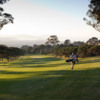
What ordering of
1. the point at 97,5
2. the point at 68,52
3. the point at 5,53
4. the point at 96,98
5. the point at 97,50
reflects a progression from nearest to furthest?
the point at 96,98 → the point at 97,5 → the point at 97,50 → the point at 68,52 → the point at 5,53

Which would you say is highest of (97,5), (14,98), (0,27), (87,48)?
(97,5)

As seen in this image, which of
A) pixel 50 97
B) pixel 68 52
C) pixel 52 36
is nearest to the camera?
pixel 50 97

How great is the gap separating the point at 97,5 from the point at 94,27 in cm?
953

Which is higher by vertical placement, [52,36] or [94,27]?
[52,36]

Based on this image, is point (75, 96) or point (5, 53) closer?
point (75, 96)

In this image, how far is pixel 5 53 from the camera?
75.4m

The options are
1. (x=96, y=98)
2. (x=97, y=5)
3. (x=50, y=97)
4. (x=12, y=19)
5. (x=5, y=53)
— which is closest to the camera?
(x=96, y=98)

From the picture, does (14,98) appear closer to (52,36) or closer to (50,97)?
(50,97)

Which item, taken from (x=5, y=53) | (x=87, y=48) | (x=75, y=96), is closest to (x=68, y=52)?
(x=87, y=48)

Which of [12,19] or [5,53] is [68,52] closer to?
[5,53]

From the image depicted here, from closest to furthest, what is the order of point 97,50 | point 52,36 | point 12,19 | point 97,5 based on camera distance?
point 97,5
point 12,19
point 97,50
point 52,36

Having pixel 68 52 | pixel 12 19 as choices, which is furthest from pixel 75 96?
pixel 68 52

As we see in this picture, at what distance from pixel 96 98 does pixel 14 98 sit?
463 cm

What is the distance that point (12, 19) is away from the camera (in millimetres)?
26422
